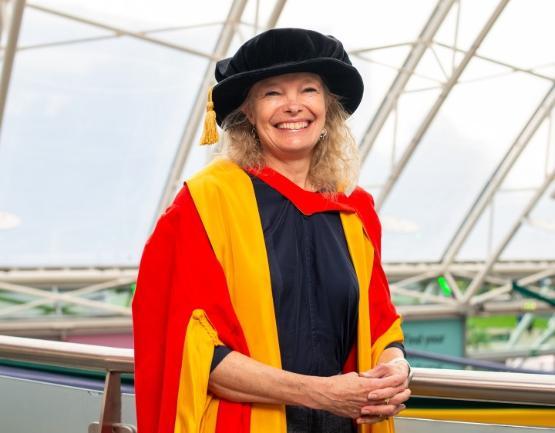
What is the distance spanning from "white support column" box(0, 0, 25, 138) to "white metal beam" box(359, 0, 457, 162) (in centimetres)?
312

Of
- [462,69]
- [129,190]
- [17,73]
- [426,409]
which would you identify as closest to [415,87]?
[462,69]

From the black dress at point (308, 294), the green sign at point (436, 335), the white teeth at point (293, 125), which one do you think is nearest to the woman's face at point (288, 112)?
the white teeth at point (293, 125)

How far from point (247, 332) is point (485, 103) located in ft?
26.3

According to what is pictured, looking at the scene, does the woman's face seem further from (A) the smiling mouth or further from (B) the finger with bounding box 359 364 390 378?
(B) the finger with bounding box 359 364 390 378

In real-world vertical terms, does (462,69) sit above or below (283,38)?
above

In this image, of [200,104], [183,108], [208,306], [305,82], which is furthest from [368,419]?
[183,108]

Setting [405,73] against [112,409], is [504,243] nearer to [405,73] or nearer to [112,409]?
[405,73]

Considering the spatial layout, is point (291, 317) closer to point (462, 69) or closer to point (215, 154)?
point (215, 154)

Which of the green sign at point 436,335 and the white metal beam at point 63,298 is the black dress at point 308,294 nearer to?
the white metal beam at point 63,298

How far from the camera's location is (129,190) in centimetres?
841

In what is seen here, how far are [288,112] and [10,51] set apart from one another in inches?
196

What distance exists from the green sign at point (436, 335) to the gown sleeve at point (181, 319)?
978 cm

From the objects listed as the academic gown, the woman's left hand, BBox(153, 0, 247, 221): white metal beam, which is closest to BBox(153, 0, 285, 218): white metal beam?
BBox(153, 0, 247, 221): white metal beam

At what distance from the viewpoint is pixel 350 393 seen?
1679 mm
